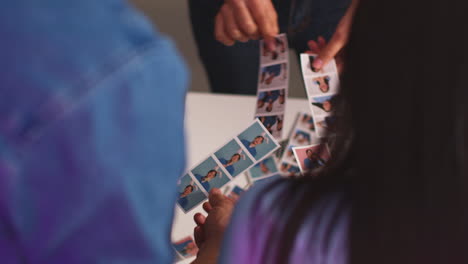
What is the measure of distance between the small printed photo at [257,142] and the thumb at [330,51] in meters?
0.20

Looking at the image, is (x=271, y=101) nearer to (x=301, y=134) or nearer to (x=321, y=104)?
(x=321, y=104)

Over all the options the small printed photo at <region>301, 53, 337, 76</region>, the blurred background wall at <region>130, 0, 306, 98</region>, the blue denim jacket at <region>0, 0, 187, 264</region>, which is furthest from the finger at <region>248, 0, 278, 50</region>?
the blurred background wall at <region>130, 0, 306, 98</region>

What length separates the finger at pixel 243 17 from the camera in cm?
88

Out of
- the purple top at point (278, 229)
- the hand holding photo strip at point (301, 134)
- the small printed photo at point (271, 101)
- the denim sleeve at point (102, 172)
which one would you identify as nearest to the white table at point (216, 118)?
the hand holding photo strip at point (301, 134)

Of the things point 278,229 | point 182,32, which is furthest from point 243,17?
point 182,32

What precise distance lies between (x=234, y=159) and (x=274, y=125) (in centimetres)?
13

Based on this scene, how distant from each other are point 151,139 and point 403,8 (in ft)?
0.88

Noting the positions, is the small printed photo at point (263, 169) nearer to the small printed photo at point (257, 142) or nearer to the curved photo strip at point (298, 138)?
the curved photo strip at point (298, 138)

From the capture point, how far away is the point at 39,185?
0.31m

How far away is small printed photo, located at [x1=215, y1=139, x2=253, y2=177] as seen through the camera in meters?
0.92

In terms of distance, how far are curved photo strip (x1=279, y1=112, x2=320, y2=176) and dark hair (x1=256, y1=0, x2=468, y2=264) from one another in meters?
0.63

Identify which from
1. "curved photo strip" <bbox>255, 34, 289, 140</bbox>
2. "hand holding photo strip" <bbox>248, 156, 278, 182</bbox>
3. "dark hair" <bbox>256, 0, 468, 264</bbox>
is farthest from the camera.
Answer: "hand holding photo strip" <bbox>248, 156, 278, 182</bbox>

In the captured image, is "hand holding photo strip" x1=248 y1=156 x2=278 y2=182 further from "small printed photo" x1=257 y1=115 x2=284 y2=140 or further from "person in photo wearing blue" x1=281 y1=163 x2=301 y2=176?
"small printed photo" x1=257 y1=115 x2=284 y2=140

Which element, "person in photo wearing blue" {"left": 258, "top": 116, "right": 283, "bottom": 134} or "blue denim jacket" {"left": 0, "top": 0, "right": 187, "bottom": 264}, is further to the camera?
"person in photo wearing blue" {"left": 258, "top": 116, "right": 283, "bottom": 134}
